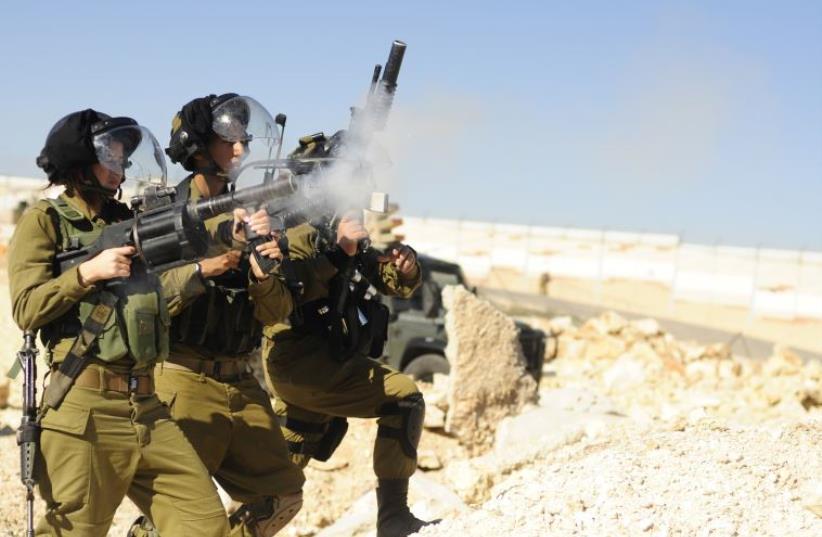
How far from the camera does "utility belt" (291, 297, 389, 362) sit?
16.3ft

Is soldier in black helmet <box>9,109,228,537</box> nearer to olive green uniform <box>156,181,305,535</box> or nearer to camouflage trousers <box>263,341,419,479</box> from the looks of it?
olive green uniform <box>156,181,305,535</box>

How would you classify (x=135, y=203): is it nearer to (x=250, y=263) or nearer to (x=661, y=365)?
(x=250, y=263)

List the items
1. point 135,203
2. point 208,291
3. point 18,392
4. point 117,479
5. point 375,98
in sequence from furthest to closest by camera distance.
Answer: point 18,392, point 375,98, point 208,291, point 135,203, point 117,479

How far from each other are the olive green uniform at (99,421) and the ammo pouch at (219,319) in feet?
1.61

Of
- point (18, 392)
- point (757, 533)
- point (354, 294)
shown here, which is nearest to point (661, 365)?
point (18, 392)

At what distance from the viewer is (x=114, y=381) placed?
3.66 m

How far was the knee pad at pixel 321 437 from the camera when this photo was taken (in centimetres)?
520

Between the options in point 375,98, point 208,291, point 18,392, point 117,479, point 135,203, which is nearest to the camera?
point 117,479

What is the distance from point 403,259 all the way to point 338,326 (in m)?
0.43

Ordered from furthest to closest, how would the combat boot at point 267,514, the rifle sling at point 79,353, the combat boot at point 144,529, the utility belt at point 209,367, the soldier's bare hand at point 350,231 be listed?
the soldier's bare hand at point 350,231, the combat boot at point 267,514, the utility belt at point 209,367, the combat boot at point 144,529, the rifle sling at point 79,353

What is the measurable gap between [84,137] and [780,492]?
2839 mm

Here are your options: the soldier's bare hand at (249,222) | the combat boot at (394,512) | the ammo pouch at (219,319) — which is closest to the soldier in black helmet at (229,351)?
the ammo pouch at (219,319)

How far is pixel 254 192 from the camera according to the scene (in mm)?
3832

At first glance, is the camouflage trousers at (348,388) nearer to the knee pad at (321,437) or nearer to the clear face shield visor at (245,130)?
the knee pad at (321,437)
